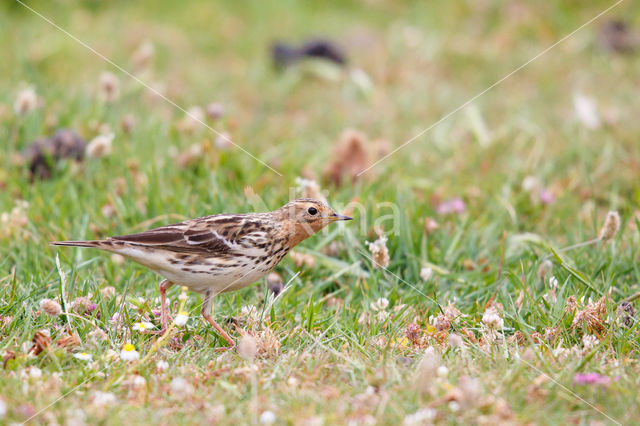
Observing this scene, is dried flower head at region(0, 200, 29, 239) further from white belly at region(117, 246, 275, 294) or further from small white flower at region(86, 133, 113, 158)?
white belly at region(117, 246, 275, 294)

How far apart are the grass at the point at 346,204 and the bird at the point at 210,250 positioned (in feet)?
0.64

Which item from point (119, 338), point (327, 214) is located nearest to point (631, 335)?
point (327, 214)

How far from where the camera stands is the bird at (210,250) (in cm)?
441

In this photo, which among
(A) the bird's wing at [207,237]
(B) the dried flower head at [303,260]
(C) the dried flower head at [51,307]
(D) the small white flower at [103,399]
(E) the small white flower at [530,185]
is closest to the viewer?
(D) the small white flower at [103,399]

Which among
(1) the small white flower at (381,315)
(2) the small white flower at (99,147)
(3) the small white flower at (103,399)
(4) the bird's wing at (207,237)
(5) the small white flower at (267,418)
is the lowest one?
(1) the small white flower at (381,315)

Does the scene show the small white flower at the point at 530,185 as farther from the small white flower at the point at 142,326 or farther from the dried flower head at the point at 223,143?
the small white flower at the point at 142,326

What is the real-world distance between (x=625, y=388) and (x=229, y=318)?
2.09m

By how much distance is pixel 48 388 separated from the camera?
138 inches

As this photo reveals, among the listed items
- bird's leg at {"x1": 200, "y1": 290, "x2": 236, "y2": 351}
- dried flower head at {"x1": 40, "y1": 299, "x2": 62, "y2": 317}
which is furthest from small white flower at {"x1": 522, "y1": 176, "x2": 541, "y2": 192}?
dried flower head at {"x1": 40, "y1": 299, "x2": 62, "y2": 317}

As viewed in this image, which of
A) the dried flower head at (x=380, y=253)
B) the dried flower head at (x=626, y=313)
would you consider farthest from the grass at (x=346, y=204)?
the dried flower head at (x=380, y=253)

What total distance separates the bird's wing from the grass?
1.00ft

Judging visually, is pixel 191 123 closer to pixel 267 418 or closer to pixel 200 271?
pixel 200 271

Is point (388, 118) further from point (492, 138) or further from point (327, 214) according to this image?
point (327, 214)

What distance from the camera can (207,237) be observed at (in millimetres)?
4586
